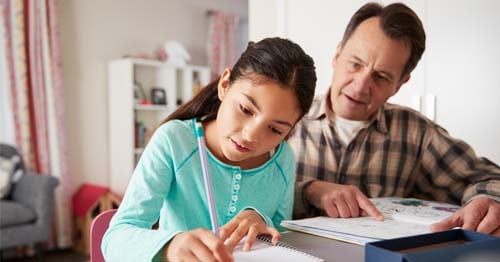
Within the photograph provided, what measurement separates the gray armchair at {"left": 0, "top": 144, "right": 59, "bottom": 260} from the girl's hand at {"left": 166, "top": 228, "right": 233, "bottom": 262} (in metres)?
2.97

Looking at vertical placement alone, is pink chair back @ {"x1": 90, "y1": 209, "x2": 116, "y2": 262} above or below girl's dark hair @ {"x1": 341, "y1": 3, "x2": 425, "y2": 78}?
below

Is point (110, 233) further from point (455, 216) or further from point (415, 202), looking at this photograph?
point (415, 202)

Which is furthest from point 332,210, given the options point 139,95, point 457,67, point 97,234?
point 139,95

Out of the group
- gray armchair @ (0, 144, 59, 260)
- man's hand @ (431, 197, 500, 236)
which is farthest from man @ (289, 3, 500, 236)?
gray armchair @ (0, 144, 59, 260)

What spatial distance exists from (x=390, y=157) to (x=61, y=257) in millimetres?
3215

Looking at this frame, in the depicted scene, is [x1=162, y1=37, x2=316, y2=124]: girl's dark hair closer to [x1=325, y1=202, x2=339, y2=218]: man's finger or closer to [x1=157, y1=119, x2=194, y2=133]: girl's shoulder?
[x1=157, y1=119, x2=194, y2=133]: girl's shoulder

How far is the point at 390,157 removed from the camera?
1.26m

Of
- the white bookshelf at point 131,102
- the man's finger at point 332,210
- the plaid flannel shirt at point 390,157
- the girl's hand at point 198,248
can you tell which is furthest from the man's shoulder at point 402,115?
the white bookshelf at point 131,102

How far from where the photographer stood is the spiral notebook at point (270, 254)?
1.85 feet

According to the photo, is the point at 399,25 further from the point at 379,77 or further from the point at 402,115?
the point at 402,115

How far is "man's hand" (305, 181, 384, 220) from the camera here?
34.4 inches

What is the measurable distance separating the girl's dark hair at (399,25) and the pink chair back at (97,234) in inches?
29.5

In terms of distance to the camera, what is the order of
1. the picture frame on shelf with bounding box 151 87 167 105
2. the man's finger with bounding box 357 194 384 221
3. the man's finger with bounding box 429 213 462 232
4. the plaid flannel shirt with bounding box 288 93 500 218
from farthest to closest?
the picture frame on shelf with bounding box 151 87 167 105, the plaid flannel shirt with bounding box 288 93 500 218, the man's finger with bounding box 357 194 384 221, the man's finger with bounding box 429 213 462 232

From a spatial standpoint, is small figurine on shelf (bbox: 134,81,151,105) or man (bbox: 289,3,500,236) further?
small figurine on shelf (bbox: 134,81,151,105)
